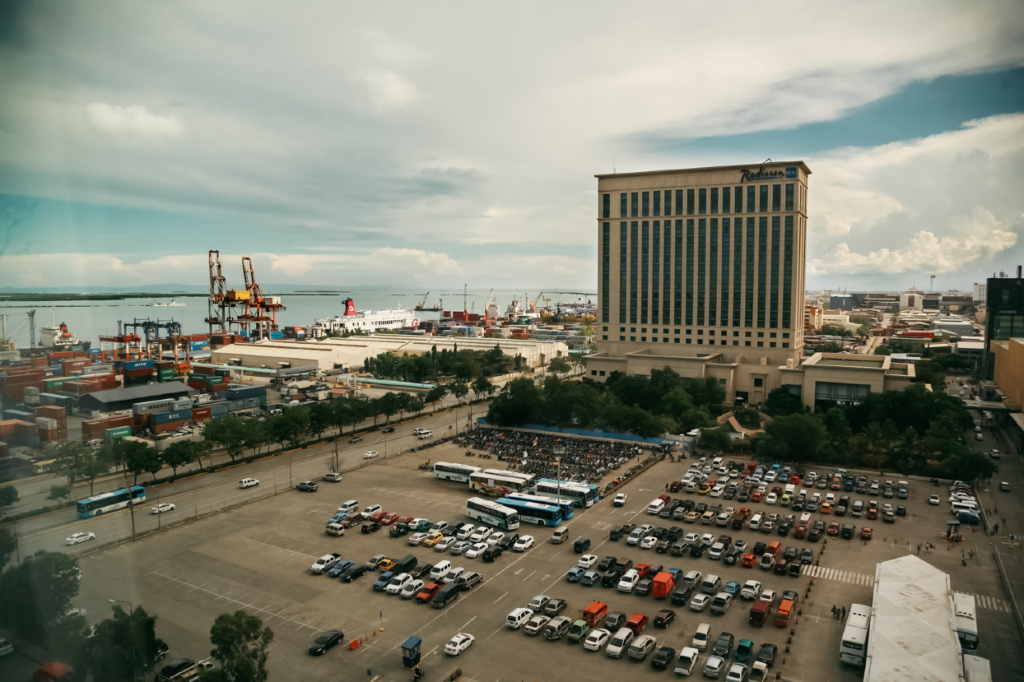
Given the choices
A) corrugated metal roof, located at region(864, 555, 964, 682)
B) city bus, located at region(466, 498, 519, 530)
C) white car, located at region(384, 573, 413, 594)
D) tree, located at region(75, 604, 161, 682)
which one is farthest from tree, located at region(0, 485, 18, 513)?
corrugated metal roof, located at region(864, 555, 964, 682)

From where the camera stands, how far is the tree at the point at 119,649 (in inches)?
207

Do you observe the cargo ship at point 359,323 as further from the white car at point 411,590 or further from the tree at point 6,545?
the tree at point 6,545

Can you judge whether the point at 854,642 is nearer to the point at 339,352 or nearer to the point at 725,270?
the point at 725,270

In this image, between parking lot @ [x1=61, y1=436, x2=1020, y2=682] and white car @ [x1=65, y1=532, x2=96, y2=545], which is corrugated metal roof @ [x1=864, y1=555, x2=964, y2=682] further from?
white car @ [x1=65, y1=532, x2=96, y2=545]

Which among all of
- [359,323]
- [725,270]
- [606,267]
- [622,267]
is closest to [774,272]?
[725,270]

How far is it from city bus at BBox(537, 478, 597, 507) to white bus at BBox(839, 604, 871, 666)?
220 inches

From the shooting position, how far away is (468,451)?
54.9ft

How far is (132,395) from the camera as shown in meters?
18.7

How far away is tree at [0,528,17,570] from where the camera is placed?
446 centimetres

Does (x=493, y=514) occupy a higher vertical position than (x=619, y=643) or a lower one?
higher

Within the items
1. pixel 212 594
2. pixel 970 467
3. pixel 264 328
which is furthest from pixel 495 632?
pixel 264 328

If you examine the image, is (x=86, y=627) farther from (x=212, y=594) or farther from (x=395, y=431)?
(x=395, y=431)

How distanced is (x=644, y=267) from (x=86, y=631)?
853 inches

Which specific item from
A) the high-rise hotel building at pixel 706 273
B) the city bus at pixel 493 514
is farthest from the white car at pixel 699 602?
the high-rise hotel building at pixel 706 273
